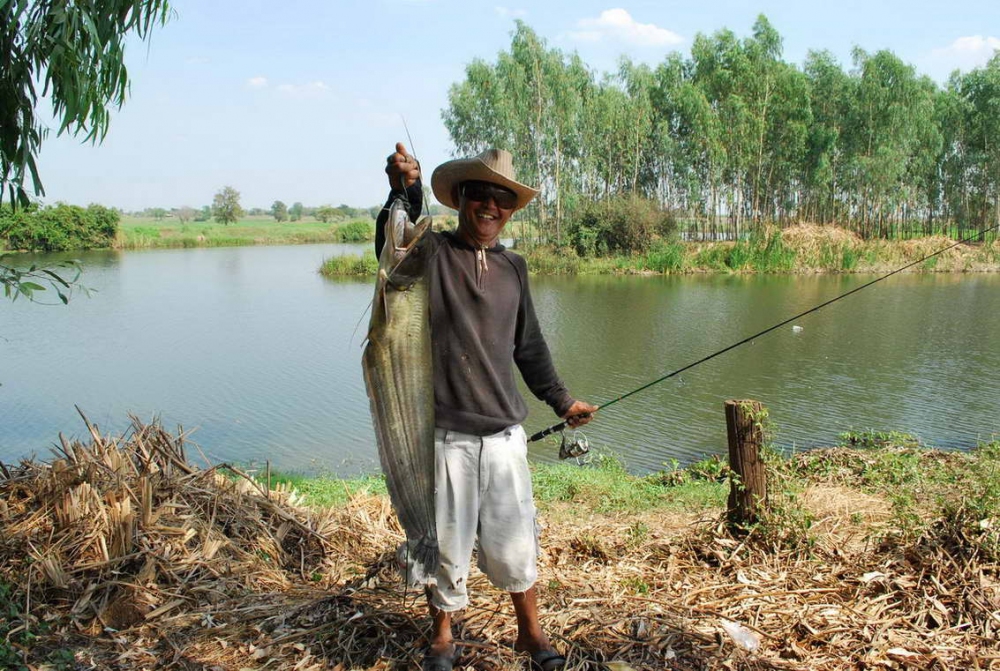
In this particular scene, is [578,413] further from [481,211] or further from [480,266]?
[481,211]

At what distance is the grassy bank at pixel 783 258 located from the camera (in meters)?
28.2

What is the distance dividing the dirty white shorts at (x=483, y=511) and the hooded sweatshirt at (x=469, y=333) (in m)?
0.07

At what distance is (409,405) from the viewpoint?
235cm

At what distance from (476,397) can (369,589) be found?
1259 millimetres

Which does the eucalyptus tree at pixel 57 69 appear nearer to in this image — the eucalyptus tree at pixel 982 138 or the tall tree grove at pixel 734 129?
the tall tree grove at pixel 734 129

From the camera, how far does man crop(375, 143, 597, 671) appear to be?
237 cm

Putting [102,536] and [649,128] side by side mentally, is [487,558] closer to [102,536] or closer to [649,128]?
[102,536]

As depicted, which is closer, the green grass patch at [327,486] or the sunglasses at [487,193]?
the sunglasses at [487,193]

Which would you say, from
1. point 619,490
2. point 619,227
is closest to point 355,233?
point 619,227

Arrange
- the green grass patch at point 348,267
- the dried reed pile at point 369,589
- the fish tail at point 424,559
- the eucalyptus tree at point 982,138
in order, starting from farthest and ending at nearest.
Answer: the eucalyptus tree at point 982,138 < the green grass patch at point 348,267 < the dried reed pile at point 369,589 < the fish tail at point 424,559

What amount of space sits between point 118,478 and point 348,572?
123 centimetres

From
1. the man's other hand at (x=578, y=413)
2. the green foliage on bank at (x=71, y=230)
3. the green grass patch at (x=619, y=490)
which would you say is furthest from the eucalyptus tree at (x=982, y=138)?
the green foliage on bank at (x=71, y=230)

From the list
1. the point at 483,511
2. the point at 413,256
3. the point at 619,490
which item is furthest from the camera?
the point at 619,490

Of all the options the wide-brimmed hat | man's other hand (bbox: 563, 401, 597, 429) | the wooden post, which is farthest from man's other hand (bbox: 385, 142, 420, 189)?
the wooden post
